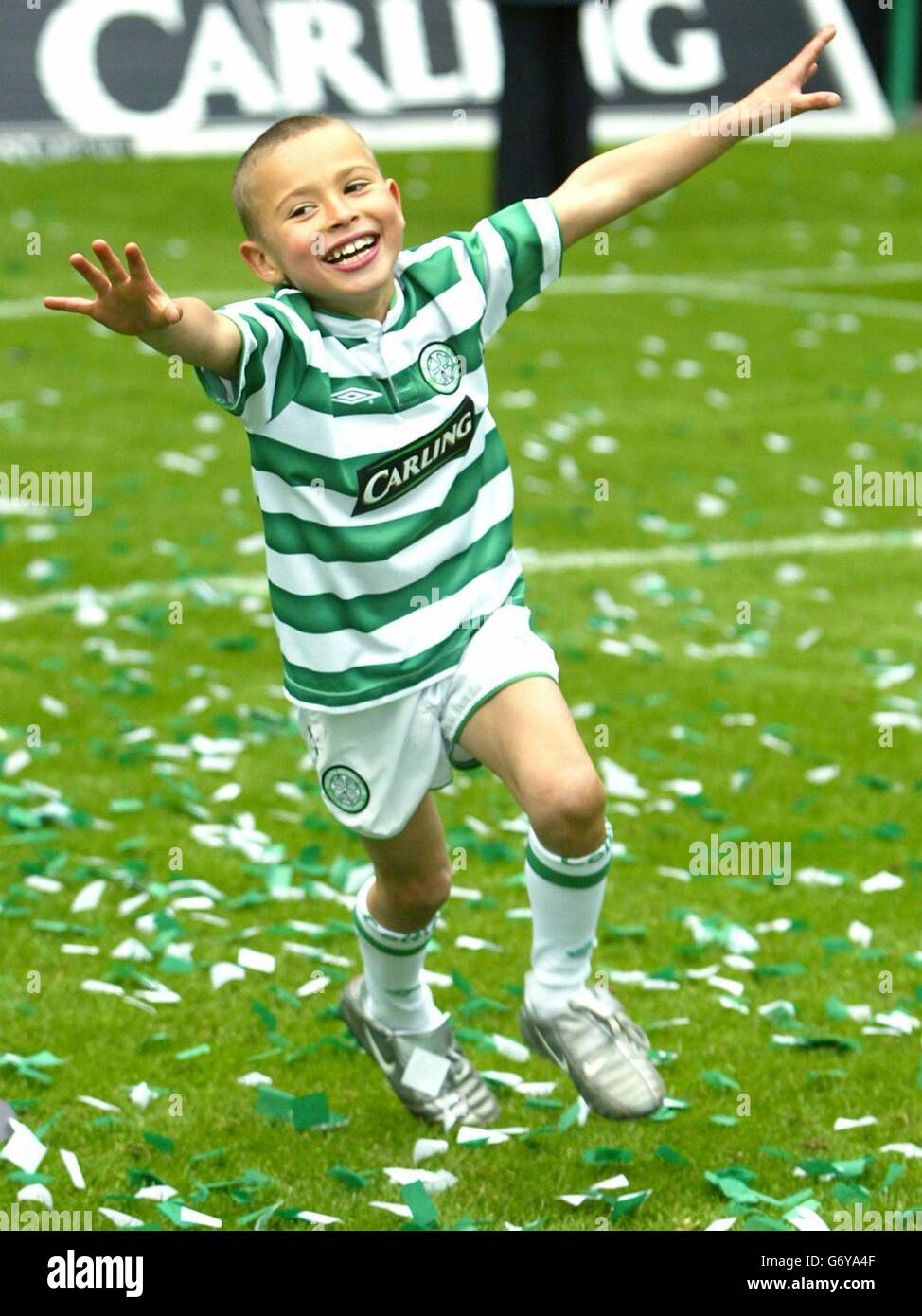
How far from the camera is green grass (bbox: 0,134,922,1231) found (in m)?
4.57

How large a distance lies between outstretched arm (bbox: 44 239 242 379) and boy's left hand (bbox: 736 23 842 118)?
1212 millimetres

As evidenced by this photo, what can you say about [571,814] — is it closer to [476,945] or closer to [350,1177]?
[350,1177]

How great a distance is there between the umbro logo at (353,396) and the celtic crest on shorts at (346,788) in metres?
0.71

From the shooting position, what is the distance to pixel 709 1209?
13.9 feet

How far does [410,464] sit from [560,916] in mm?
907

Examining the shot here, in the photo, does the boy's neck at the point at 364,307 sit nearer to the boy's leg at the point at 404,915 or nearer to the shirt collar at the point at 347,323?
the shirt collar at the point at 347,323

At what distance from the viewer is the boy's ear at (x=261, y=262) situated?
4262 millimetres

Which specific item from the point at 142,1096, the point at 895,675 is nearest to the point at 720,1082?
the point at 142,1096

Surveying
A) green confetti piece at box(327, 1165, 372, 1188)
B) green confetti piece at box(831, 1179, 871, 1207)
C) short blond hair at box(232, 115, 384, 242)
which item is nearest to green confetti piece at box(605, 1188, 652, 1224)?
green confetti piece at box(831, 1179, 871, 1207)

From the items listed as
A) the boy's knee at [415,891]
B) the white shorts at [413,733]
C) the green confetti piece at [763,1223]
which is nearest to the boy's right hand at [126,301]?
the white shorts at [413,733]

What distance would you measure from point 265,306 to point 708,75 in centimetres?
2032

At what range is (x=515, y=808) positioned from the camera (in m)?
6.76

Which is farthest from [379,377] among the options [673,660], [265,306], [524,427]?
[524,427]

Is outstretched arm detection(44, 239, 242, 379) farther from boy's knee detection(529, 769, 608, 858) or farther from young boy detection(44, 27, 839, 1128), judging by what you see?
boy's knee detection(529, 769, 608, 858)
